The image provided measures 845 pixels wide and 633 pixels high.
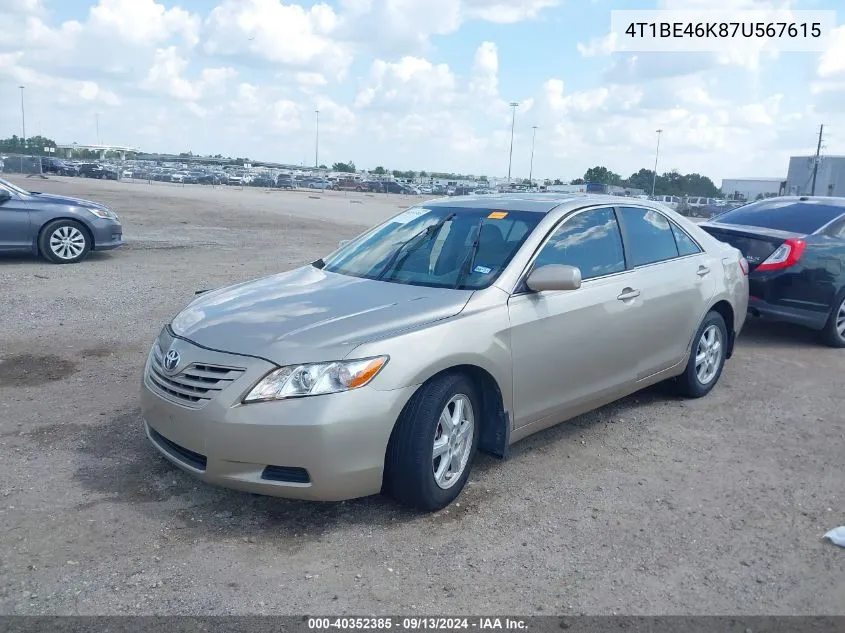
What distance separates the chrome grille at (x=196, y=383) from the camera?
12.4 ft

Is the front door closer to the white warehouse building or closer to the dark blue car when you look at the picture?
the dark blue car

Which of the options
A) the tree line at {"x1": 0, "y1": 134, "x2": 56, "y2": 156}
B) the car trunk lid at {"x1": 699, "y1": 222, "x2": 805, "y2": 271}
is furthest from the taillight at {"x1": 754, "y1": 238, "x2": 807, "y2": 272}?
the tree line at {"x1": 0, "y1": 134, "x2": 56, "y2": 156}

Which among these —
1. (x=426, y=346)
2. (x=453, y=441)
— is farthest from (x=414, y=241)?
(x=453, y=441)

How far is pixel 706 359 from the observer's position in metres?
6.24

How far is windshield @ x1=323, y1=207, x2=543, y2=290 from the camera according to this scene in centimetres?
464

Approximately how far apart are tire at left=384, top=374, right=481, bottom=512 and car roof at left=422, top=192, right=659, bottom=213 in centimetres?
151

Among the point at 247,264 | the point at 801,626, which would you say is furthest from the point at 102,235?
the point at 801,626

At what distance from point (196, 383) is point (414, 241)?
1867 millimetres

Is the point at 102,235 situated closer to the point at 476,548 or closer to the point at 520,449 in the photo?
the point at 520,449

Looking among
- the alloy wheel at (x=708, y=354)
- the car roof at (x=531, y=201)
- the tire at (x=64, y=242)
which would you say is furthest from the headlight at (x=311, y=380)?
the tire at (x=64, y=242)

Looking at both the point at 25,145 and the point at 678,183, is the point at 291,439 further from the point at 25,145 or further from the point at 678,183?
the point at 25,145

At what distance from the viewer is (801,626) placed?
3215 mm

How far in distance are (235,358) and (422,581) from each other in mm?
1380

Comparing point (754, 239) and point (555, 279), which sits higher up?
point (754, 239)
